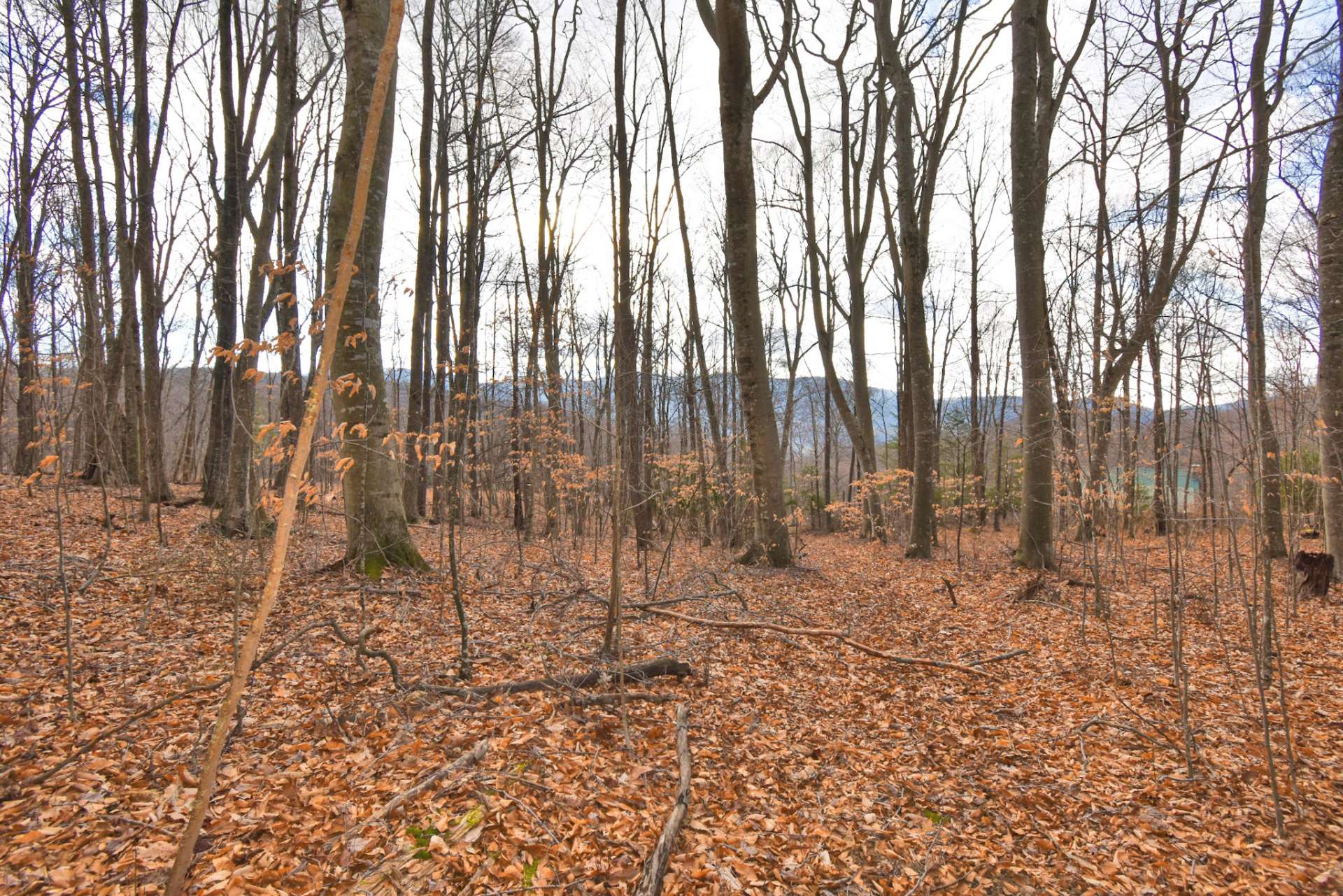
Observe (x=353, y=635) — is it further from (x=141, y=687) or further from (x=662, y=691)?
(x=662, y=691)

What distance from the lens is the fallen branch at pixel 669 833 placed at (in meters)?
2.26

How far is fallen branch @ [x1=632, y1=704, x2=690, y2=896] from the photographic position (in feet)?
7.42

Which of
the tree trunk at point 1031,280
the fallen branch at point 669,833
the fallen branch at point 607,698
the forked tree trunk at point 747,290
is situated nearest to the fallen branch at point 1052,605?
the tree trunk at point 1031,280

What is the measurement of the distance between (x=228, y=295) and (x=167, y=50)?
14.1 ft

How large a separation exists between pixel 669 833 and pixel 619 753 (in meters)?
0.69

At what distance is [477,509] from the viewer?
11750 mm

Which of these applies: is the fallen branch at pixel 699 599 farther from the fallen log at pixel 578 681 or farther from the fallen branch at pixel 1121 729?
the fallen branch at pixel 1121 729

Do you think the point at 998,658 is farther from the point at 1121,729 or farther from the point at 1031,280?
the point at 1031,280

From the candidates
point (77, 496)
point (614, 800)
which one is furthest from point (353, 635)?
point (77, 496)

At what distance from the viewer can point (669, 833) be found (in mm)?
2494

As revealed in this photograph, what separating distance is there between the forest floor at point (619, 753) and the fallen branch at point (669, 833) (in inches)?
2.4

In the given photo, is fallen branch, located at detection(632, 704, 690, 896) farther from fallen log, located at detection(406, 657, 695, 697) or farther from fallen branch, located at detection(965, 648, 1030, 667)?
fallen branch, located at detection(965, 648, 1030, 667)

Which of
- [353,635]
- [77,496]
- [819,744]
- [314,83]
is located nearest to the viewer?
[819,744]

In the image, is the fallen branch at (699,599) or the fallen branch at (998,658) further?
the fallen branch at (699,599)
